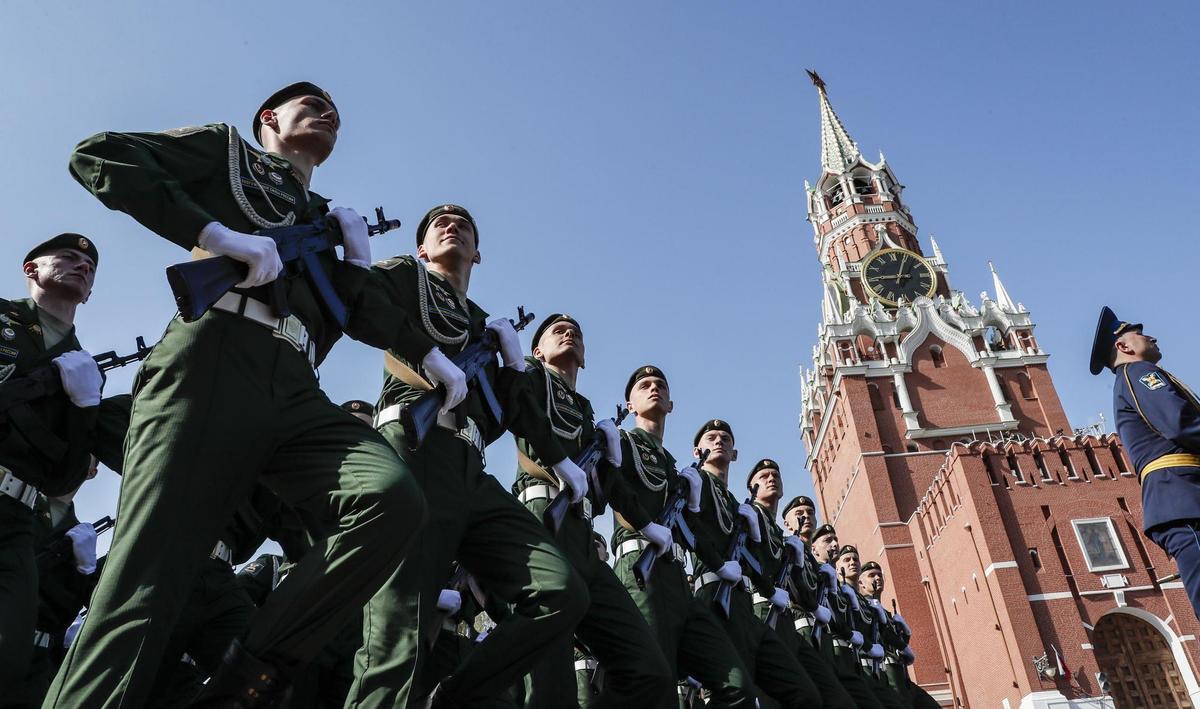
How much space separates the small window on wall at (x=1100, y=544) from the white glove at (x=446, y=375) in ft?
105

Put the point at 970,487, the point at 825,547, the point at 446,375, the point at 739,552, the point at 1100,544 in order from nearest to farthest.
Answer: the point at 446,375
the point at 739,552
the point at 825,547
the point at 1100,544
the point at 970,487

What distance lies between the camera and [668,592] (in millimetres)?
5863

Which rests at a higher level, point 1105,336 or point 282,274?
point 1105,336

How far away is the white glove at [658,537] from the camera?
5.97 meters

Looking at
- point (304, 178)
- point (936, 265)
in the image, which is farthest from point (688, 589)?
point (936, 265)

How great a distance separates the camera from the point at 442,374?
3947mm

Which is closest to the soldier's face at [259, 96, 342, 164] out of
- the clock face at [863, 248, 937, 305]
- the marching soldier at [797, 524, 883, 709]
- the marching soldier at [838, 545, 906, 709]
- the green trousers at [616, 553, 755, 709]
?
the green trousers at [616, 553, 755, 709]

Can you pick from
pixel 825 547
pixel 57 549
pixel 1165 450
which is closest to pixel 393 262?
pixel 57 549

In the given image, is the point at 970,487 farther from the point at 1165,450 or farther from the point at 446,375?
the point at 446,375

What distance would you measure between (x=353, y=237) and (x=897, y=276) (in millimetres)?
49261

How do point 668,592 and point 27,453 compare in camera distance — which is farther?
point 668,592

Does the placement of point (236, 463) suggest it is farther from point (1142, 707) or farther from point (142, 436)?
point (1142, 707)

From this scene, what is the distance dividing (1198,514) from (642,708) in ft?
10.2

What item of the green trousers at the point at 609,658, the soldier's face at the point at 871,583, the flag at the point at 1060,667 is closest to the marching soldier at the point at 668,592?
the green trousers at the point at 609,658
